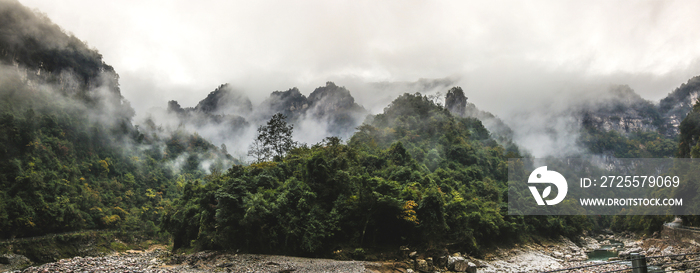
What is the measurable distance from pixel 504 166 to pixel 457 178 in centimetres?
1510

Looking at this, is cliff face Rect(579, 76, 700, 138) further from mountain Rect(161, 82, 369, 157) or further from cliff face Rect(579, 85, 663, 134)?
mountain Rect(161, 82, 369, 157)

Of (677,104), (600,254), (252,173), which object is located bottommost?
(600,254)

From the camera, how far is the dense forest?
26828mm

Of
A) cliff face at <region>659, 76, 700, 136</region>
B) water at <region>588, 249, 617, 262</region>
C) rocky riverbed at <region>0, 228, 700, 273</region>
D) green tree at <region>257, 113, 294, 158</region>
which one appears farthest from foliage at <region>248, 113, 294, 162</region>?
cliff face at <region>659, 76, 700, 136</region>

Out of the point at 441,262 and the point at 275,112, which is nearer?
the point at 441,262

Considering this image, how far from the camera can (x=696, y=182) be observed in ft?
109

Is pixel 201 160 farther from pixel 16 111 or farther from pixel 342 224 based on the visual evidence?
pixel 342 224

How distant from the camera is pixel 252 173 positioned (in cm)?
3167

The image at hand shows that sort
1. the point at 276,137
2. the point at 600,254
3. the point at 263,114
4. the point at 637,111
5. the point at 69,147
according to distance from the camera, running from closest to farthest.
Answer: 1. the point at 600,254
2. the point at 276,137
3. the point at 69,147
4. the point at 637,111
5. the point at 263,114

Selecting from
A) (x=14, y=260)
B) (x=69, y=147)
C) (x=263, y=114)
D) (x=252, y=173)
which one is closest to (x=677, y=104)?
(x=263, y=114)

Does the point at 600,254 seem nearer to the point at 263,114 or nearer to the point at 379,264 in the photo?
the point at 379,264

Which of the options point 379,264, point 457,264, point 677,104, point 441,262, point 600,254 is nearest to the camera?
point 379,264

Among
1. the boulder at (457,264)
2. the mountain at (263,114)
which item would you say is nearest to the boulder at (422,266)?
the boulder at (457,264)

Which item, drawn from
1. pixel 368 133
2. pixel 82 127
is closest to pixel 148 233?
pixel 82 127
